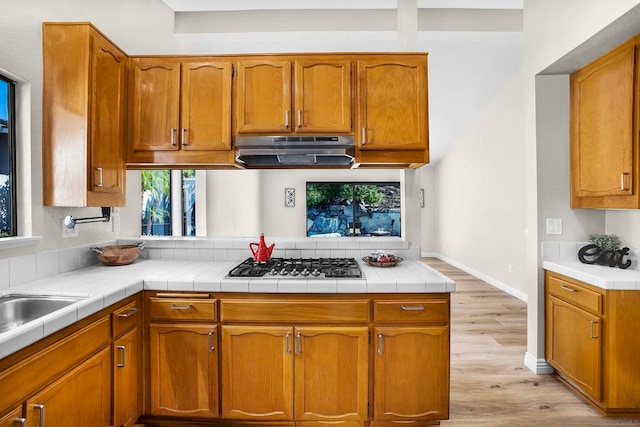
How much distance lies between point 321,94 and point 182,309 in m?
1.56

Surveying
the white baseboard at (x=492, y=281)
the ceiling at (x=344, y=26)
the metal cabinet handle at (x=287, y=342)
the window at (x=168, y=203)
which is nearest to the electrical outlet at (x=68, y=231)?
the window at (x=168, y=203)

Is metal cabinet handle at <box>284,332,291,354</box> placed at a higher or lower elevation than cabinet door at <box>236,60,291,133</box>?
lower

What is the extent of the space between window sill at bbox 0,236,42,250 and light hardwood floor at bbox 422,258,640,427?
2.58m

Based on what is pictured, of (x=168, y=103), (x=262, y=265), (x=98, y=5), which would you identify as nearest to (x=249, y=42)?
(x=98, y=5)

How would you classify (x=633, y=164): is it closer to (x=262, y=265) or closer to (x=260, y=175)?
(x=262, y=265)

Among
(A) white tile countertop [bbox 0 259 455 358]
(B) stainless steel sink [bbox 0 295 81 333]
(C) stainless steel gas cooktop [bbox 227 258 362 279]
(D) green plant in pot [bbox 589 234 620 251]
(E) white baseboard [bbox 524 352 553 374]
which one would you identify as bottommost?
(E) white baseboard [bbox 524 352 553 374]

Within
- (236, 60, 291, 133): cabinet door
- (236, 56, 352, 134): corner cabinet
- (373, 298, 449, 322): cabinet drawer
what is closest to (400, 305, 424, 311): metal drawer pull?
(373, 298, 449, 322): cabinet drawer

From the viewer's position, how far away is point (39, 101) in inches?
75.5

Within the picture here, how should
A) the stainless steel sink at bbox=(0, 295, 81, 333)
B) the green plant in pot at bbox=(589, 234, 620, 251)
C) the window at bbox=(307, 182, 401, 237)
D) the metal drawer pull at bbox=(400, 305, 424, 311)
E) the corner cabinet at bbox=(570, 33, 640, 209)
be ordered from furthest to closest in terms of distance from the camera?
1. the window at bbox=(307, 182, 401, 237)
2. the green plant in pot at bbox=(589, 234, 620, 251)
3. the corner cabinet at bbox=(570, 33, 640, 209)
4. the metal drawer pull at bbox=(400, 305, 424, 311)
5. the stainless steel sink at bbox=(0, 295, 81, 333)

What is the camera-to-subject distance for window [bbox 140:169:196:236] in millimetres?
3863

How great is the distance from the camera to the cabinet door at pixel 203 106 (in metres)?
2.26

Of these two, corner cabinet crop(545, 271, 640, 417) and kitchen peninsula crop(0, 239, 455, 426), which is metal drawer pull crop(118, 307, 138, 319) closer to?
kitchen peninsula crop(0, 239, 455, 426)

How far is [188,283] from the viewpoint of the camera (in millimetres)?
1896

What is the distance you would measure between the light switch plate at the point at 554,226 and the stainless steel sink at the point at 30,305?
3073 mm
